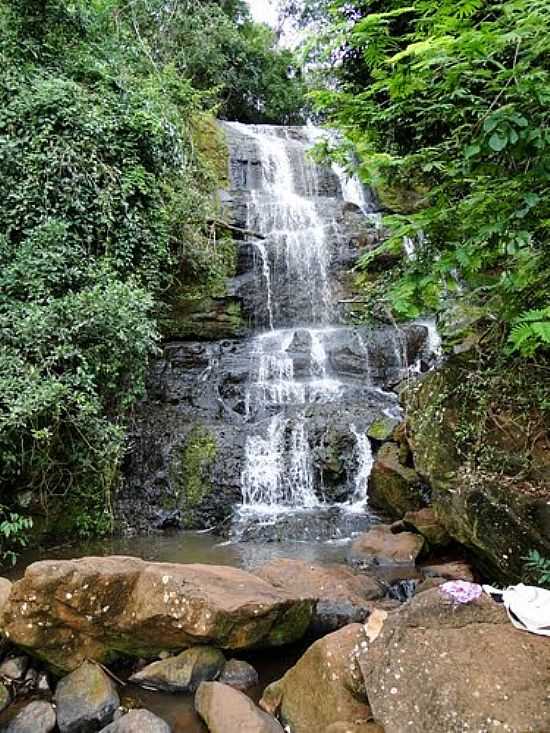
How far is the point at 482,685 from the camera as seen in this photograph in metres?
2.49

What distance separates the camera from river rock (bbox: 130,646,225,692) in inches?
139

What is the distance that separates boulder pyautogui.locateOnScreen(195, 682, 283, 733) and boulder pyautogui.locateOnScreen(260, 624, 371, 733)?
0.13m

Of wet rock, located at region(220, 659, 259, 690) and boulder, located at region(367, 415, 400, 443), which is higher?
boulder, located at region(367, 415, 400, 443)

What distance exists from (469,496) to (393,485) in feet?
7.68

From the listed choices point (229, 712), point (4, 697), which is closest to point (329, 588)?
point (229, 712)

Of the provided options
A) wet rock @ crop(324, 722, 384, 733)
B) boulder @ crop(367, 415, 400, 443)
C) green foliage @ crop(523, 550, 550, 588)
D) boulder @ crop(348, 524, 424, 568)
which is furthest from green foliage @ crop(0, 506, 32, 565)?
boulder @ crop(367, 415, 400, 443)

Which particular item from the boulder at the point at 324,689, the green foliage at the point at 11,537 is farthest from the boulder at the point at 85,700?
the green foliage at the point at 11,537

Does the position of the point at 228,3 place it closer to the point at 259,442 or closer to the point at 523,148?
the point at 259,442

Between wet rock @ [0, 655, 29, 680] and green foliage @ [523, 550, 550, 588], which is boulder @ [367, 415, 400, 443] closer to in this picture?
green foliage @ [523, 550, 550, 588]

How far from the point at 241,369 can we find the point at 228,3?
17.0m

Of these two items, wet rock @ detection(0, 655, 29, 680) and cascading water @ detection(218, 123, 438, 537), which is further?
cascading water @ detection(218, 123, 438, 537)

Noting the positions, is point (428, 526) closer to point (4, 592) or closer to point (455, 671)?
point (455, 671)

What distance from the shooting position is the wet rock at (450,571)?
4906 mm

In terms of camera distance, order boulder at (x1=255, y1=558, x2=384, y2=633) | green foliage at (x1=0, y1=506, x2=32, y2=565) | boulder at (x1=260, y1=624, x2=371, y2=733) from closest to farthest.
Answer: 1. boulder at (x1=260, y1=624, x2=371, y2=733)
2. boulder at (x1=255, y1=558, x2=384, y2=633)
3. green foliage at (x1=0, y1=506, x2=32, y2=565)
